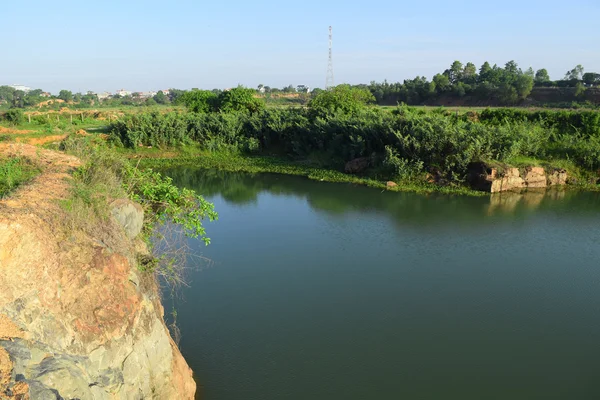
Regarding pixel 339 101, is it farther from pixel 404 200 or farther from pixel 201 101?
pixel 201 101

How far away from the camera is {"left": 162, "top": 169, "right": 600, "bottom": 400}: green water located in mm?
7141

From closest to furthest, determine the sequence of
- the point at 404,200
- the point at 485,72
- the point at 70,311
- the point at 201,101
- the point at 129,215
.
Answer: the point at 70,311, the point at 129,215, the point at 404,200, the point at 201,101, the point at 485,72

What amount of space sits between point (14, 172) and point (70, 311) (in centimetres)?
277

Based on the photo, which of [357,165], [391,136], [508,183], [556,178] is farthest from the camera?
[357,165]

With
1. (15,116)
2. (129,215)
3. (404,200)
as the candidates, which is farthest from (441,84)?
(129,215)

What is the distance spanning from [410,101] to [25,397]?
4840 centimetres

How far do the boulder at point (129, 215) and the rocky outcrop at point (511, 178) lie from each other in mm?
15043

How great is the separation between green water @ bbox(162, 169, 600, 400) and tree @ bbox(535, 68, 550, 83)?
3976 centimetres

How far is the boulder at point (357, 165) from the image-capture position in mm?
21062

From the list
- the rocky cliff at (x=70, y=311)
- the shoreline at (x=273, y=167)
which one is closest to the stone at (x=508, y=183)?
the shoreline at (x=273, y=167)

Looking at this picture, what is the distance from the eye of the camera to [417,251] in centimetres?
1216

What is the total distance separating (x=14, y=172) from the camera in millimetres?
6227

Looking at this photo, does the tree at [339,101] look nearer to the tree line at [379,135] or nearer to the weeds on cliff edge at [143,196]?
the tree line at [379,135]

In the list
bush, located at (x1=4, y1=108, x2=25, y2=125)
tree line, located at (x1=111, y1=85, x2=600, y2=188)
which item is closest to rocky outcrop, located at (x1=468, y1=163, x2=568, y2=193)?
tree line, located at (x1=111, y1=85, x2=600, y2=188)
